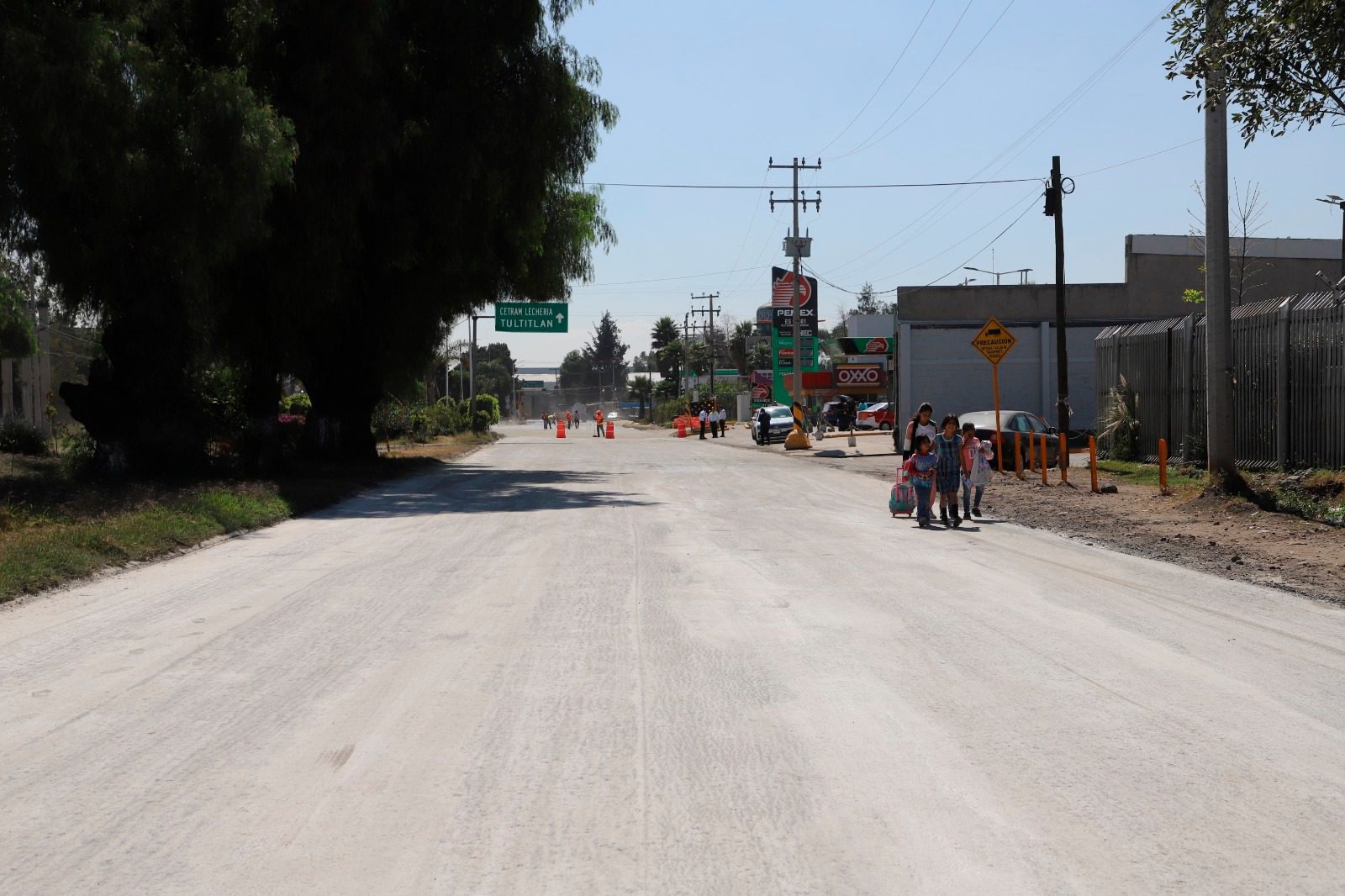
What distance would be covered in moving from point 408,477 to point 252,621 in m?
20.0

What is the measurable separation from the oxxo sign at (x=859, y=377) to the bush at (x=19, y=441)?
48494 millimetres

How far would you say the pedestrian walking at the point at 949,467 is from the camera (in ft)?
55.5

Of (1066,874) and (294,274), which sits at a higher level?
(294,274)

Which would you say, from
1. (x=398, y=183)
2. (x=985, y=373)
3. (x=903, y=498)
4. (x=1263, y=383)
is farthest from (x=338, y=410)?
(x=985, y=373)

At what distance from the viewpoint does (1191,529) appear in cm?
1612

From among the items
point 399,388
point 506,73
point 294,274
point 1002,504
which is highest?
point 506,73

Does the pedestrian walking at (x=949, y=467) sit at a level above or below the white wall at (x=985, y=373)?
below

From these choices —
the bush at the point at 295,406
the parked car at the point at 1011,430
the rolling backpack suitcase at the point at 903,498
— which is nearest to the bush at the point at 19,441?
Result: the bush at the point at 295,406

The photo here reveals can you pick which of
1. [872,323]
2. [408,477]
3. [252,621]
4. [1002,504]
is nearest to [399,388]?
[408,477]

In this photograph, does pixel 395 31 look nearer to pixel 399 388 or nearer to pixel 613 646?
pixel 399 388

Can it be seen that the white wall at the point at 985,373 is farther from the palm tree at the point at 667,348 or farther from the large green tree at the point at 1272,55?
the palm tree at the point at 667,348

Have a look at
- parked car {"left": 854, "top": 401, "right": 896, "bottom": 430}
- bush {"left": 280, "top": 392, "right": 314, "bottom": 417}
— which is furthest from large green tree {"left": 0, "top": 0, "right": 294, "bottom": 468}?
parked car {"left": 854, "top": 401, "right": 896, "bottom": 430}

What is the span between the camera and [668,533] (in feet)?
51.5

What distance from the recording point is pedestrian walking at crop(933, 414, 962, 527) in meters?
16.9
